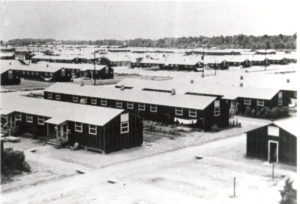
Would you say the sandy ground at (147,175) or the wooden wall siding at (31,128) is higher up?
the wooden wall siding at (31,128)

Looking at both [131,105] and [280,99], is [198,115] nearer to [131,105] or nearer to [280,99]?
[131,105]

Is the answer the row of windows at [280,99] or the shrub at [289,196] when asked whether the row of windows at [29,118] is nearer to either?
the shrub at [289,196]

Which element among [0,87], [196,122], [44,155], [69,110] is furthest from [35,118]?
[0,87]

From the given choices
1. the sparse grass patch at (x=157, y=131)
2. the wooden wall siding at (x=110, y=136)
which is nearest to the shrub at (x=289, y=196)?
the wooden wall siding at (x=110, y=136)

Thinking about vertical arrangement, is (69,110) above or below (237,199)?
above

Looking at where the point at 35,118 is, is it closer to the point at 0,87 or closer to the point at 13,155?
the point at 13,155

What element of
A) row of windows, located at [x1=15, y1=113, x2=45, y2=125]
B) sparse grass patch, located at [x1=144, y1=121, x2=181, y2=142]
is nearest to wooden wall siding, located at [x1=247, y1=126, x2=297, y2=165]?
sparse grass patch, located at [x1=144, y1=121, x2=181, y2=142]
